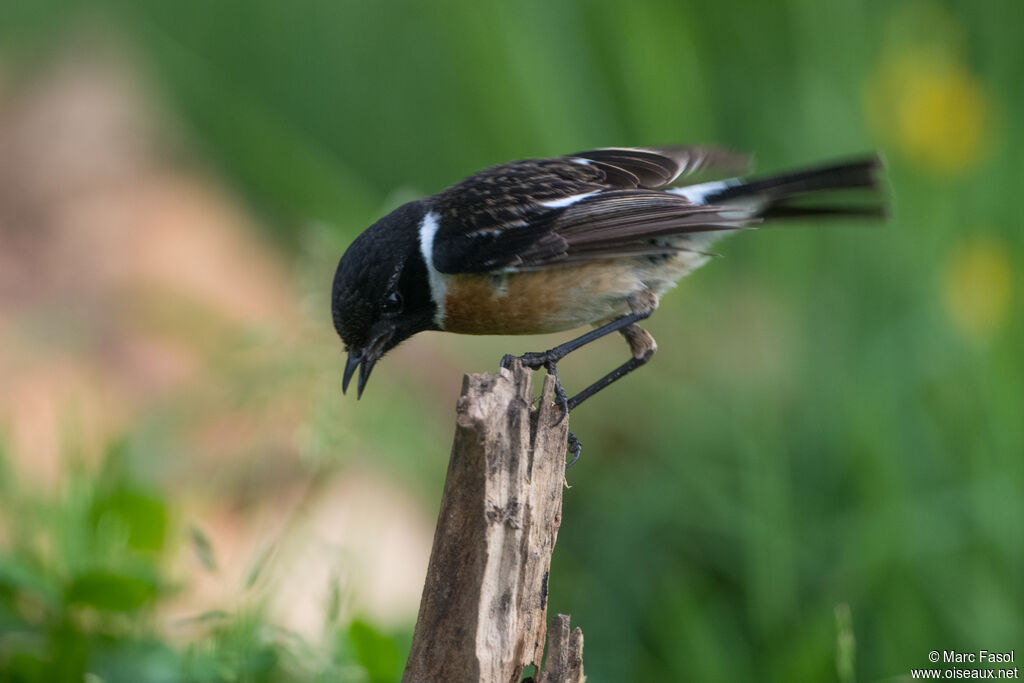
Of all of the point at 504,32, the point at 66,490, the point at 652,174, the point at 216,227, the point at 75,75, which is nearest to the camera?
the point at 66,490

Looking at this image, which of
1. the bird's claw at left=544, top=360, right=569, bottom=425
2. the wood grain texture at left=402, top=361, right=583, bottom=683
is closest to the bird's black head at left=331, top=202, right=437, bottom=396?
the bird's claw at left=544, top=360, right=569, bottom=425

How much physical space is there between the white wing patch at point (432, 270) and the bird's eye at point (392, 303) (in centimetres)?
12

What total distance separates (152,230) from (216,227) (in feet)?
1.61

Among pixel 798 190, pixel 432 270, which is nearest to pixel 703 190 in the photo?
pixel 798 190

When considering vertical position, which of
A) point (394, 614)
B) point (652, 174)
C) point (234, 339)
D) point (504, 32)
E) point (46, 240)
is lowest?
point (394, 614)

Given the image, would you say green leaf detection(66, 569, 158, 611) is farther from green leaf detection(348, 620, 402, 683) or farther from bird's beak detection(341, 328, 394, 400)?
bird's beak detection(341, 328, 394, 400)

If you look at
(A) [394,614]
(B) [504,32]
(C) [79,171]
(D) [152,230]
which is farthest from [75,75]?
(A) [394,614]

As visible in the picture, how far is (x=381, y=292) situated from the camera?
3834 millimetres

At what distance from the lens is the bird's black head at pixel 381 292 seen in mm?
3783

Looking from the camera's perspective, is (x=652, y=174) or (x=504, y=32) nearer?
(x=652, y=174)

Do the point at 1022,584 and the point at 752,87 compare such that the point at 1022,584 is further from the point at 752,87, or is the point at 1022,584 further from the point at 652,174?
the point at 752,87

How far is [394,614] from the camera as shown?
4594 mm

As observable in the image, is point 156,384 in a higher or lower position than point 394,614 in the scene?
higher

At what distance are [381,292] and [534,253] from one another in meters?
0.55
